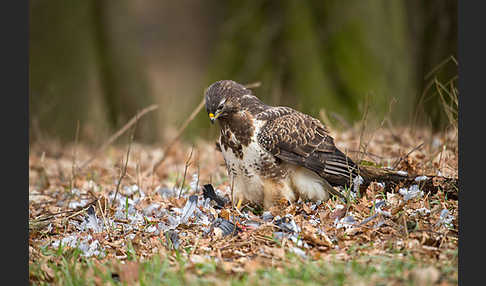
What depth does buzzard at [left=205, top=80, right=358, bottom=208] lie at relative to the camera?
4.17 metres

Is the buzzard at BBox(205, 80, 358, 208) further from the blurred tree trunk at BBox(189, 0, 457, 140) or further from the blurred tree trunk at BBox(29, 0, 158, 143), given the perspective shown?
the blurred tree trunk at BBox(29, 0, 158, 143)

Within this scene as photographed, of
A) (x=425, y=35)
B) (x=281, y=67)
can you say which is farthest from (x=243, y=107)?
(x=281, y=67)

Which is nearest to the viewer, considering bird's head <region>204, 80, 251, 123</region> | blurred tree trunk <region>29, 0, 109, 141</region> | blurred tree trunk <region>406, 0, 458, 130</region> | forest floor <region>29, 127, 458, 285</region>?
forest floor <region>29, 127, 458, 285</region>

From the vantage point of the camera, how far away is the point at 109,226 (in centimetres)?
408

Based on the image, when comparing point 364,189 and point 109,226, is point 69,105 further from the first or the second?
point 364,189

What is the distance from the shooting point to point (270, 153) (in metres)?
4.19

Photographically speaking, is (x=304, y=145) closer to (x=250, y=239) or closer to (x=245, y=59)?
(x=250, y=239)

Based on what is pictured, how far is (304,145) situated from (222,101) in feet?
2.67

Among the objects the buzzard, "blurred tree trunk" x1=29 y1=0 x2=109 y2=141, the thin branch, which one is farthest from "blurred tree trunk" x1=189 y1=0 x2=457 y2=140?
the buzzard

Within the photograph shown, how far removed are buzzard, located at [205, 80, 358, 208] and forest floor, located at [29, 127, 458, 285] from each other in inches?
6.7

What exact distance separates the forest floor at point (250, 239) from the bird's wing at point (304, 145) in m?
0.31

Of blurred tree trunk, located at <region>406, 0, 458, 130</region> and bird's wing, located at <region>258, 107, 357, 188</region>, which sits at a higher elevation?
blurred tree trunk, located at <region>406, 0, 458, 130</region>

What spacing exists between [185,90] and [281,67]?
42.9 ft

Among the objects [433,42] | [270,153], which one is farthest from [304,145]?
[433,42]
